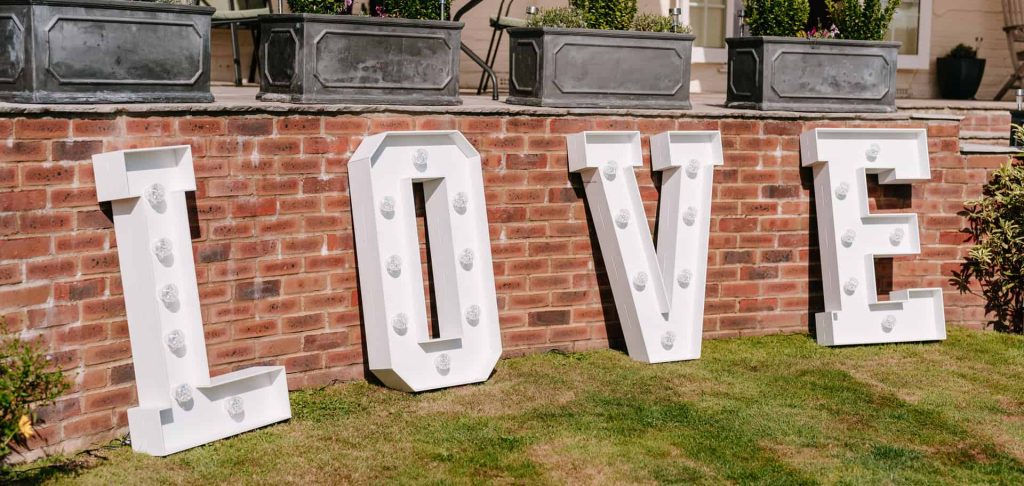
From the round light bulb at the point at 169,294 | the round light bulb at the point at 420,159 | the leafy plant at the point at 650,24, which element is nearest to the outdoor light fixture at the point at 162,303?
the round light bulb at the point at 169,294

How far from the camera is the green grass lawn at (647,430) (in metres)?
3.92

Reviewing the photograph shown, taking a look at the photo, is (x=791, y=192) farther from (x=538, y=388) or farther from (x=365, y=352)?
(x=365, y=352)

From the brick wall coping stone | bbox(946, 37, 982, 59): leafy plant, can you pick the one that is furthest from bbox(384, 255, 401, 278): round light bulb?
bbox(946, 37, 982, 59): leafy plant

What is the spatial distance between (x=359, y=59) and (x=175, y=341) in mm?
1550

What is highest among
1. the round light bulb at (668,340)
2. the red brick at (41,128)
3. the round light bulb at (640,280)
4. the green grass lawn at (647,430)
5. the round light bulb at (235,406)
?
the red brick at (41,128)

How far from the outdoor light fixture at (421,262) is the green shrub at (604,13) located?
1.16 meters

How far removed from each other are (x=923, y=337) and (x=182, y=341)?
3652 mm

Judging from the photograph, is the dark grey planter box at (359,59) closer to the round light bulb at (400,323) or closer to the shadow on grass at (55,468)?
the round light bulb at (400,323)

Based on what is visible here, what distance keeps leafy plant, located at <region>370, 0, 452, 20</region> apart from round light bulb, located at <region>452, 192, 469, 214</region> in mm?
891

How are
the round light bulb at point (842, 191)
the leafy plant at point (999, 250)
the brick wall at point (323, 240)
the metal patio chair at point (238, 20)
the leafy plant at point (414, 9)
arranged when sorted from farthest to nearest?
1. the metal patio chair at point (238, 20)
2. the leafy plant at point (999, 250)
3. the round light bulb at point (842, 191)
4. the leafy plant at point (414, 9)
5. the brick wall at point (323, 240)

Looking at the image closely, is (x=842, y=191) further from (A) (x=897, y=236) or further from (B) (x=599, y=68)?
(B) (x=599, y=68)

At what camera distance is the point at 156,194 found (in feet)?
13.5

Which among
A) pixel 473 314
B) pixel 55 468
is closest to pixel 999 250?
pixel 473 314

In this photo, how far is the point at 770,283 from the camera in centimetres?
580
